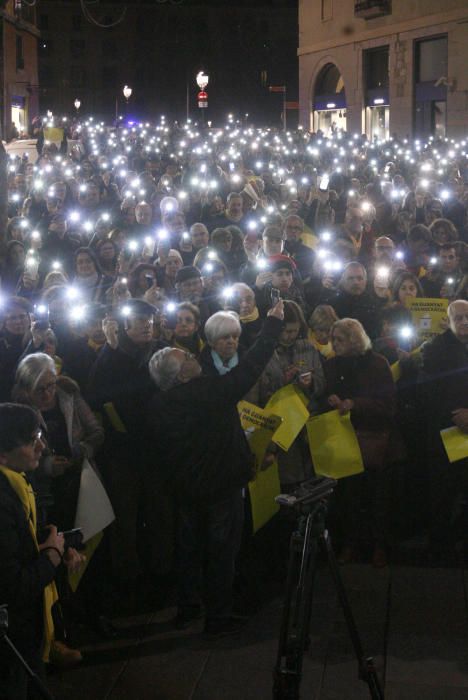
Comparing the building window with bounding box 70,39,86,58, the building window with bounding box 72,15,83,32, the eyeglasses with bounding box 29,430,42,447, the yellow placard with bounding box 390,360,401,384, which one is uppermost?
the building window with bounding box 72,15,83,32

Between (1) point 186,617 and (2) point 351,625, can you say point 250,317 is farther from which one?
(2) point 351,625

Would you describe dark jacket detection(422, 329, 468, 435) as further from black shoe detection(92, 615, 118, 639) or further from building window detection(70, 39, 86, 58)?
building window detection(70, 39, 86, 58)

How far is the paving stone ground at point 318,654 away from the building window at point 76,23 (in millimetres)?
92502

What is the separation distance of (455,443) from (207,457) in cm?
190

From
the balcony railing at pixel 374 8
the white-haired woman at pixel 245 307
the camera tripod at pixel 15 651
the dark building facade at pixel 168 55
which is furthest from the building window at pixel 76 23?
the camera tripod at pixel 15 651

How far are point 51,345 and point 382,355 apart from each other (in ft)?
7.74

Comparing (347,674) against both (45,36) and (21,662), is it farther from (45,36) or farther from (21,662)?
(45,36)

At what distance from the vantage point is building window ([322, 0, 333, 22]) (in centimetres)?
4984

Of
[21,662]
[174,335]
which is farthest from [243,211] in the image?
[21,662]

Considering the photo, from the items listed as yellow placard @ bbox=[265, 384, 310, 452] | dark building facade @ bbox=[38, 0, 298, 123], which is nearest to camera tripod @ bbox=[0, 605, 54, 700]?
yellow placard @ bbox=[265, 384, 310, 452]

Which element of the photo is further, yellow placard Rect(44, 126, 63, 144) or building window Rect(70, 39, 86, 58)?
building window Rect(70, 39, 86, 58)

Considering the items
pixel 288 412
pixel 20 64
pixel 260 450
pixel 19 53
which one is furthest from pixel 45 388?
→ pixel 20 64

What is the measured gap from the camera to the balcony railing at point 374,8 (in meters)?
44.8

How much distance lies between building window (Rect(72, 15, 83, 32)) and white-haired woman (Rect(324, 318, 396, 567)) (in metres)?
91.3
